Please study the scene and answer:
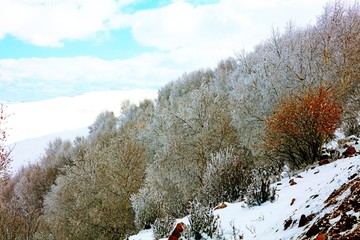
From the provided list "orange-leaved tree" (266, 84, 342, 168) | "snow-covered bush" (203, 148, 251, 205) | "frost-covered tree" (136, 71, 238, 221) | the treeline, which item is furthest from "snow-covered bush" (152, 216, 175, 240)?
"frost-covered tree" (136, 71, 238, 221)

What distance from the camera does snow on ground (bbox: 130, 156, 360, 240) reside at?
527 centimetres

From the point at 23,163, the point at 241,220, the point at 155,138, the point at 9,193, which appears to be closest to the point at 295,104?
the point at 241,220

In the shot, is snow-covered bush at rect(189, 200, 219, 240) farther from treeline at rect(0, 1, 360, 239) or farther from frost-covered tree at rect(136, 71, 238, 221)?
frost-covered tree at rect(136, 71, 238, 221)

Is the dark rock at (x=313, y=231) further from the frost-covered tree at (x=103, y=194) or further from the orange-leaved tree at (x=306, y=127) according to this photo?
the frost-covered tree at (x=103, y=194)

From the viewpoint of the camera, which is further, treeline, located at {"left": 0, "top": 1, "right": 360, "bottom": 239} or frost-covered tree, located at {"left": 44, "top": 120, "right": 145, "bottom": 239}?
frost-covered tree, located at {"left": 44, "top": 120, "right": 145, "bottom": 239}

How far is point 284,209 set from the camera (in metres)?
6.91

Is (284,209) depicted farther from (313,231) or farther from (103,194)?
(103,194)

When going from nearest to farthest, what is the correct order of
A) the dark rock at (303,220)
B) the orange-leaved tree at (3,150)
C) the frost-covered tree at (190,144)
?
the dark rock at (303,220), the orange-leaved tree at (3,150), the frost-covered tree at (190,144)

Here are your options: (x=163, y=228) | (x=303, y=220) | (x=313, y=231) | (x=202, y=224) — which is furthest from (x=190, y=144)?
(x=313, y=231)

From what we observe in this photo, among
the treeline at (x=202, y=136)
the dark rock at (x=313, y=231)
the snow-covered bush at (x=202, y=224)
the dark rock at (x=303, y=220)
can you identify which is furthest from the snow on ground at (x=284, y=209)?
the treeline at (x=202, y=136)

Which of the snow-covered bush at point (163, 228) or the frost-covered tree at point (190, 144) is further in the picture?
the frost-covered tree at point (190, 144)

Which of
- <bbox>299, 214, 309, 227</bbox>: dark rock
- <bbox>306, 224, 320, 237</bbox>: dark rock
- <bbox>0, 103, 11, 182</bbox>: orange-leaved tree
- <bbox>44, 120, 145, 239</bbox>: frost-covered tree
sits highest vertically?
<bbox>0, 103, 11, 182</bbox>: orange-leaved tree

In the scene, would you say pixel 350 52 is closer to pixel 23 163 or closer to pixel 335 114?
pixel 335 114

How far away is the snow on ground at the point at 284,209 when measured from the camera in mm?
5267
